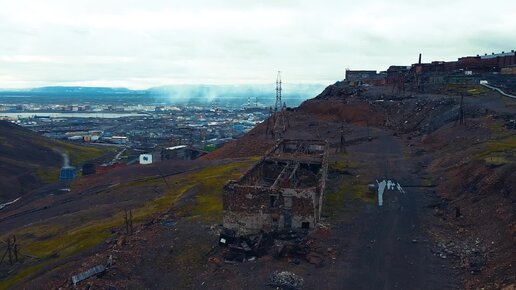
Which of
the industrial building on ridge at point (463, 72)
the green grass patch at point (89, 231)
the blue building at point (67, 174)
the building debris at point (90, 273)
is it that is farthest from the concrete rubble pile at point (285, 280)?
the industrial building on ridge at point (463, 72)

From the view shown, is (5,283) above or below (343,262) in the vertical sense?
below

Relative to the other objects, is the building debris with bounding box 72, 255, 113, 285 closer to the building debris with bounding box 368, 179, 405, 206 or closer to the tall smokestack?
the building debris with bounding box 368, 179, 405, 206

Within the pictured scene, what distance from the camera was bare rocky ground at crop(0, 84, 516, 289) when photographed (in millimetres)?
23625

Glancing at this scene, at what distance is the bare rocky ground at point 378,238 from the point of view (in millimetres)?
23625

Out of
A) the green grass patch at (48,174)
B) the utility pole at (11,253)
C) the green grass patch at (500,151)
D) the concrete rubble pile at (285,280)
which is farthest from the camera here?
the green grass patch at (48,174)

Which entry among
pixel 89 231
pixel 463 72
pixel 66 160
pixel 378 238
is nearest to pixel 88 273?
pixel 89 231

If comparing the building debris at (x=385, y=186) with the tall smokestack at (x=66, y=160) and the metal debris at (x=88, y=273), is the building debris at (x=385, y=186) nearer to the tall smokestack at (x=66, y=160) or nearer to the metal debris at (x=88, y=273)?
the metal debris at (x=88, y=273)

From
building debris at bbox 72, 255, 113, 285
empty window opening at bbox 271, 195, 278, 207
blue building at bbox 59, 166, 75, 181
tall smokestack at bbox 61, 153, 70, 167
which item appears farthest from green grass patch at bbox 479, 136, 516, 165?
tall smokestack at bbox 61, 153, 70, 167

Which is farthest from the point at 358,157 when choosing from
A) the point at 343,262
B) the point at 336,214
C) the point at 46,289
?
the point at 46,289

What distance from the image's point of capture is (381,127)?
75.7 m

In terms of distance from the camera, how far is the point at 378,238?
2828cm

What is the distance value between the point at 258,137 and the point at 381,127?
65.7ft

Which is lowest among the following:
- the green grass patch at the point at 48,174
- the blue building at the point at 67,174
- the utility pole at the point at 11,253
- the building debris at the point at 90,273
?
the green grass patch at the point at 48,174

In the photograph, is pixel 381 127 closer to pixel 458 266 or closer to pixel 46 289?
pixel 458 266
